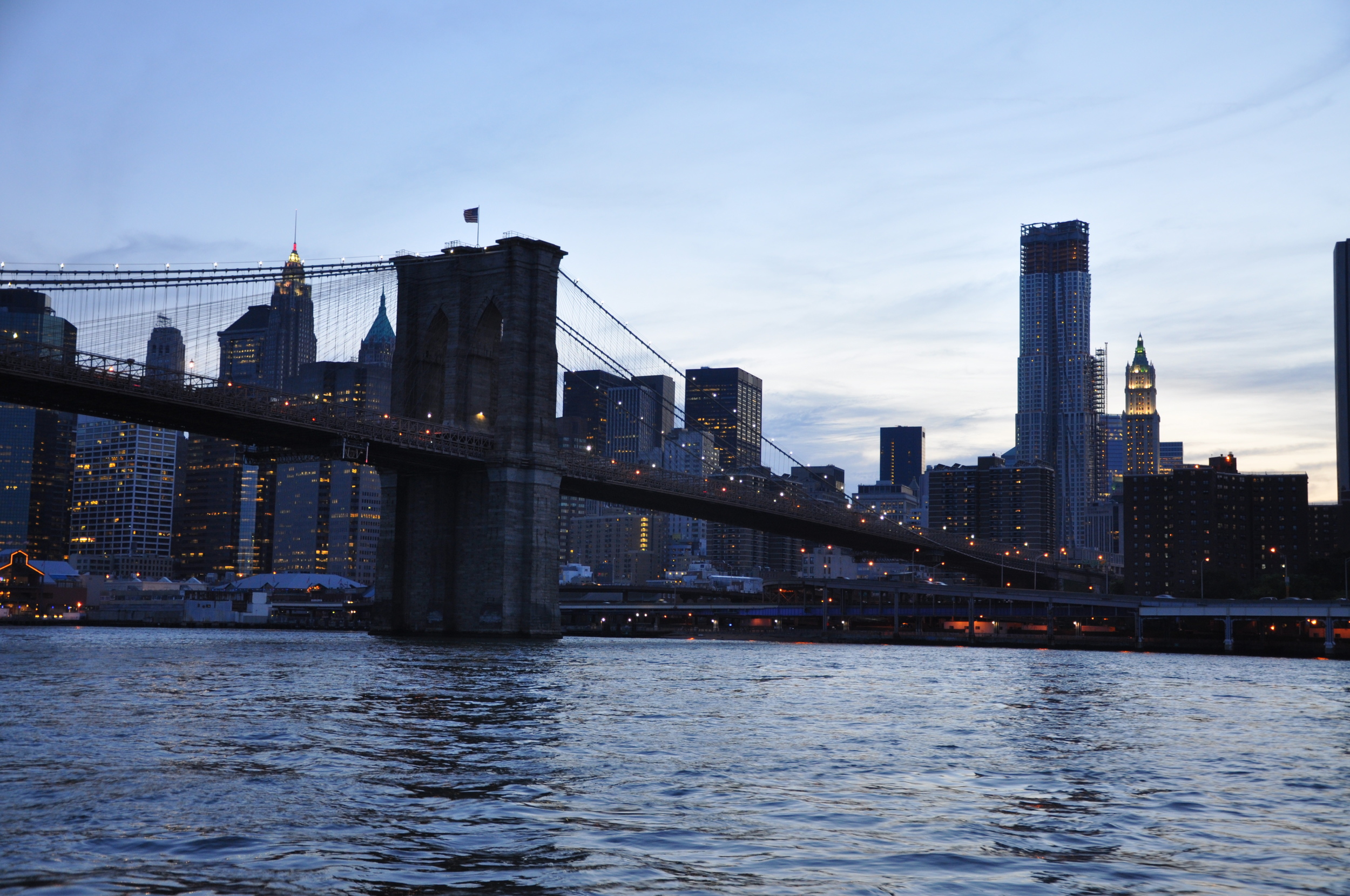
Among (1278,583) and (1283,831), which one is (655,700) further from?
(1278,583)

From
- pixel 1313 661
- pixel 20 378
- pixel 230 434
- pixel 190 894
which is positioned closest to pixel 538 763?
pixel 190 894

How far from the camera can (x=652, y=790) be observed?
59.2 ft

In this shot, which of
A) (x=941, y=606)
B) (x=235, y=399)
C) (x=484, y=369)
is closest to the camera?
(x=235, y=399)

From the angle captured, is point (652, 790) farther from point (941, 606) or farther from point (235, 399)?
point (941, 606)

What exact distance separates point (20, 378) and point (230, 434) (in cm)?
1396

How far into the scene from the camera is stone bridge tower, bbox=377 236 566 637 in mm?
76438

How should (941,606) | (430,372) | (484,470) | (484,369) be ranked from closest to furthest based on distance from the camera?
(484,470) → (484,369) → (430,372) → (941,606)

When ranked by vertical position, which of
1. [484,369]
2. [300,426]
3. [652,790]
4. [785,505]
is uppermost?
[484,369]

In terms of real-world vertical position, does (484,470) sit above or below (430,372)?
below

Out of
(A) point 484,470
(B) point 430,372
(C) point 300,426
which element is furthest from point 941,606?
(C) point 300,426

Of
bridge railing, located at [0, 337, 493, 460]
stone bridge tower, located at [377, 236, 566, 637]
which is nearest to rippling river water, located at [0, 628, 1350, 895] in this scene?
bridge railing, located at [0, 337, 493, 460]

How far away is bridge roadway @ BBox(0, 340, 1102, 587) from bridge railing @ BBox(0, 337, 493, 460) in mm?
70

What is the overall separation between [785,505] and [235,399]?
2194 inches

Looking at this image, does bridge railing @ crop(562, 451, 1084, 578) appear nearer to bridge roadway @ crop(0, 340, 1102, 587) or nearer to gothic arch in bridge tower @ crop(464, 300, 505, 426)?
bridge roadway @ crop(0, 340, 1102, 587)
